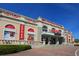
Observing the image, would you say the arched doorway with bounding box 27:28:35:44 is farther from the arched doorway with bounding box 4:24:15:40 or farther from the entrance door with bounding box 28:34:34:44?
the arched doorway with bounding box 4:24:15:40

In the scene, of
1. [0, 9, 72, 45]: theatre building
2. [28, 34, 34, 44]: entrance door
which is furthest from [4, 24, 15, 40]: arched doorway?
[28, 34, 34, 44]: entrance door

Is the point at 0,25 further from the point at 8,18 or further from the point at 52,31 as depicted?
the point at 52,31

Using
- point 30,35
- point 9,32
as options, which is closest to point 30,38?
point 30,35

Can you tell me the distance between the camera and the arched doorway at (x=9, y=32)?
1895 cm

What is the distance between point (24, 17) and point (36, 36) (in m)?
3.66

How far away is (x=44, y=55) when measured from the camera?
15.3 meters

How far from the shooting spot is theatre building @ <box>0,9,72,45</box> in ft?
61.5

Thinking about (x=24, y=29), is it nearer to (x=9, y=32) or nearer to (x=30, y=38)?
(x=30, y=38)

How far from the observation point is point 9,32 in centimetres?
1947

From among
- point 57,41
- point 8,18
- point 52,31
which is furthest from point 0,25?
point 57,41

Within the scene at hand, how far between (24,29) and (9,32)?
7.61ft

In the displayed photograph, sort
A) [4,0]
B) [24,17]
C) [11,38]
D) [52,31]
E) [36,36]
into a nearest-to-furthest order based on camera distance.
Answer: [4,0], [11,38], [24,17], [36,36], [52,31]

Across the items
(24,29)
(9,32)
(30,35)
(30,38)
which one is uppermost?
(24,29)

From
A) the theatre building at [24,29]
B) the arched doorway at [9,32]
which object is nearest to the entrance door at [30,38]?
the theatre building at [24,29]
